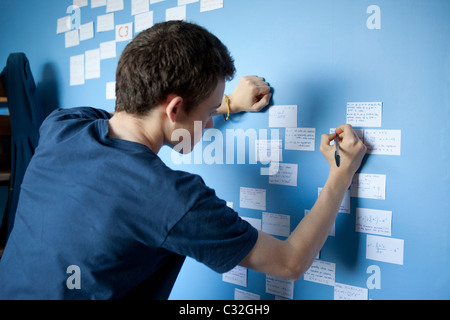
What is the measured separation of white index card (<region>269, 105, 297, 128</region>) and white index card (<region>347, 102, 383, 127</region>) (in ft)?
0.46

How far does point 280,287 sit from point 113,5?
1151mm

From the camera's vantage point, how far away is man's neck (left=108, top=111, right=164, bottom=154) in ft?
2.14

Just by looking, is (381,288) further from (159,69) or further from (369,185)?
(159,69)

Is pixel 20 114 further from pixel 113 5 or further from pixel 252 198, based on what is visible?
pixel 252 198

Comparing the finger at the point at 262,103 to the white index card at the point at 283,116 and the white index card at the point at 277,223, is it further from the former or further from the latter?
the white index card at the point at 277,223

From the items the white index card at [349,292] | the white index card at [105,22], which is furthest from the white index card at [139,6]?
the white index card at [349,292]

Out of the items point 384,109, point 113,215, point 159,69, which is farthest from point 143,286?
point 384,109

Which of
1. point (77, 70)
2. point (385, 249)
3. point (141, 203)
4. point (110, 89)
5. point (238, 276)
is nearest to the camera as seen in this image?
point (141, 203)

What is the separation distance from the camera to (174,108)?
2.12 ft

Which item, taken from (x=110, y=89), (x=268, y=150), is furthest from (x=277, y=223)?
(x=110, y=89)

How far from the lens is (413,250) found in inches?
28.3

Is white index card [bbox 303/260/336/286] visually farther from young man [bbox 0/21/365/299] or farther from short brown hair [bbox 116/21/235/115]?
short brown hair [bbox 116/21/235/115]

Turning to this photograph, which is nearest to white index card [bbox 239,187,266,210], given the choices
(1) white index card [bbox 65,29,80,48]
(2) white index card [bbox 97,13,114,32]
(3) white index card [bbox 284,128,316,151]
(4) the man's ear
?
(3) white index card [bbox 284,128,316,151]

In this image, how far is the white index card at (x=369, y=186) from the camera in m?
0.74
